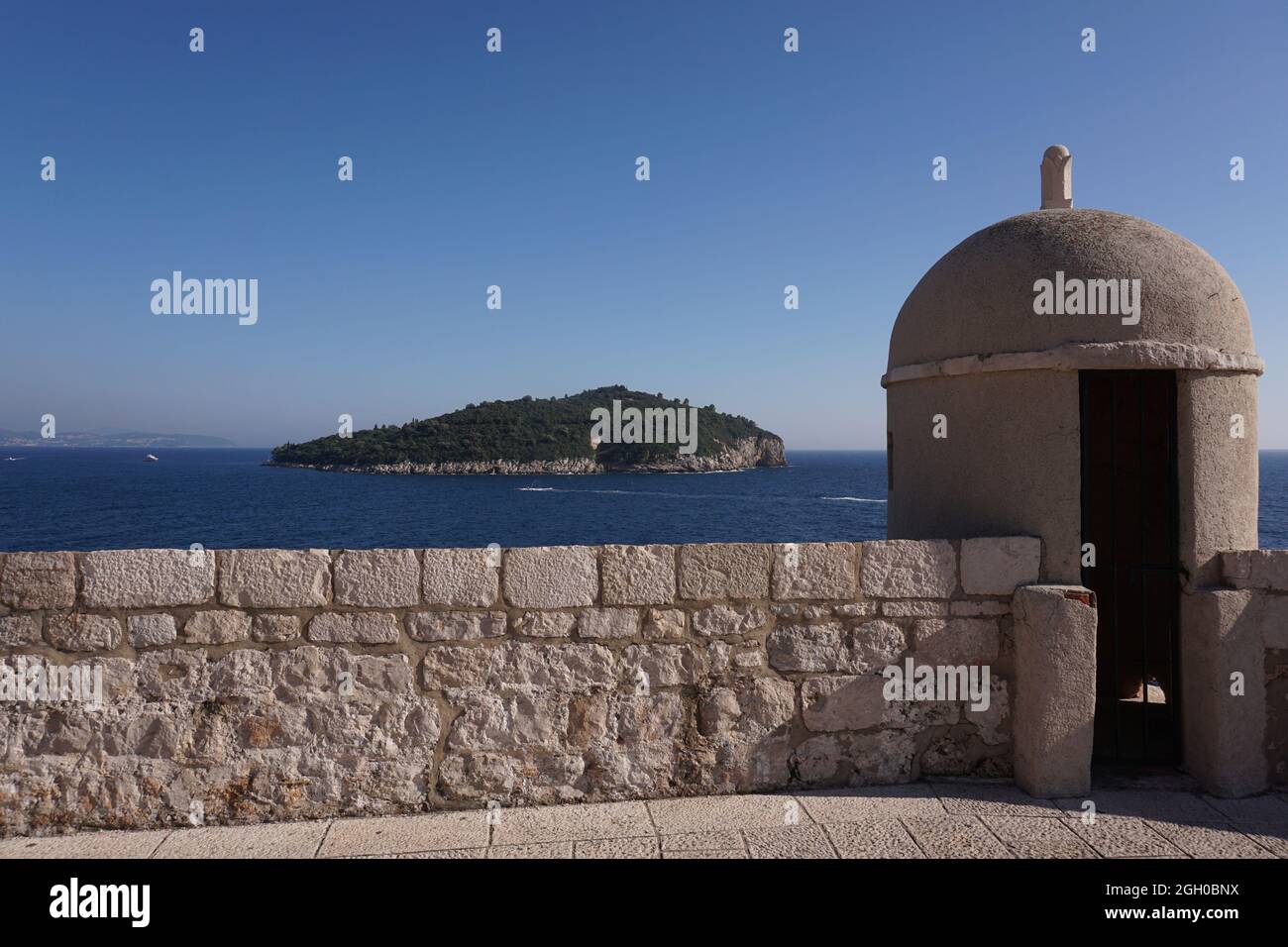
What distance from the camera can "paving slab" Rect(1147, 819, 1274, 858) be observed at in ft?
10.3

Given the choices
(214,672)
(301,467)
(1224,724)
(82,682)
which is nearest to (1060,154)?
(1224,724)

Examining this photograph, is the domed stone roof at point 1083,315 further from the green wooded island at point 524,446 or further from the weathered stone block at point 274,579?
the green wooded island at point 524,446

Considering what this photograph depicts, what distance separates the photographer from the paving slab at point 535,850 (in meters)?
3.09

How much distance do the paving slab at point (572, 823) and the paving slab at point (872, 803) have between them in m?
0.79

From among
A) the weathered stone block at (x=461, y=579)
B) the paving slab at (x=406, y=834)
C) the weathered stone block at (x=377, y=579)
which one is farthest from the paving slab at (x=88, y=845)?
the weathered stone block at (x=461, y=579)

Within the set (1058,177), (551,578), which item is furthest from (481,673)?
(1058,177)

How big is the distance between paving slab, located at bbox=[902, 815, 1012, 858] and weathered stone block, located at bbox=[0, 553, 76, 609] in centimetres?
371

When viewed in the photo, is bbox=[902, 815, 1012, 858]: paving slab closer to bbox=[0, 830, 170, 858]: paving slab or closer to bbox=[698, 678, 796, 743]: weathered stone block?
bbox=[698, 678, 796, 743]: weathered stone block

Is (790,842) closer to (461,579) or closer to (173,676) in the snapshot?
(461,579)

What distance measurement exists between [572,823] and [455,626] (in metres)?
1.00

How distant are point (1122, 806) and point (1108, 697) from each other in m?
1.92

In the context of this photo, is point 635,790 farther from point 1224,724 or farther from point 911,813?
point 1224,724

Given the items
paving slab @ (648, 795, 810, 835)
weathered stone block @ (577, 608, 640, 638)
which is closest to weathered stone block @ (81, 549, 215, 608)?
weathered stone block @ (577, 608, 640, 638)

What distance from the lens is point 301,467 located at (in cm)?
12056
